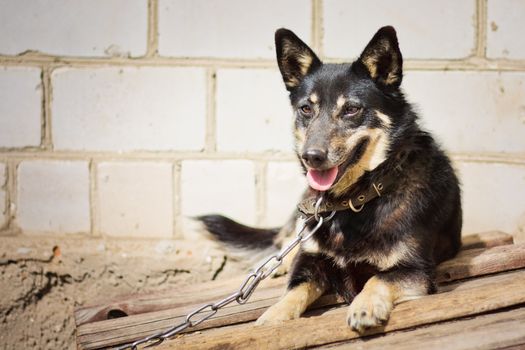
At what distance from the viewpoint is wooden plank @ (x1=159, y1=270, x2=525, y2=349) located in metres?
2.15

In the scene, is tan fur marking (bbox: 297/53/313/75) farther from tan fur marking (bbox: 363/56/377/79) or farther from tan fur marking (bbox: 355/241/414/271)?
tan fur marking (bbox: 355/241/414/271)

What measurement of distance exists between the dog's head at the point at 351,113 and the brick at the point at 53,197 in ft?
5.59

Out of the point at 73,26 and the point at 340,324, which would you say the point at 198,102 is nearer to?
the point at 73,26

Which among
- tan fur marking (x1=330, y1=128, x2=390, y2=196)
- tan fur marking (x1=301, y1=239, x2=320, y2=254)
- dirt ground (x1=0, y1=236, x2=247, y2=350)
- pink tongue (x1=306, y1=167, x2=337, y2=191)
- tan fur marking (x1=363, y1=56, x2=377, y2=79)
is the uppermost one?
tan fur marking (x1=363, y1=56, x2=377, y2=79)

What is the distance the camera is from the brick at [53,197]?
377cm

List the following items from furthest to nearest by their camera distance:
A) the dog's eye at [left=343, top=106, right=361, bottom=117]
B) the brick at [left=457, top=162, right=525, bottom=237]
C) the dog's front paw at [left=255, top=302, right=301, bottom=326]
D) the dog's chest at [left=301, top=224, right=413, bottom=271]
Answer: the brick at [left=457, top=162, right=525, bottom=237] < the dog's eye at [left=343, top=106, right=361, bottom=117] < the dog's chest at [left=301, top=224, right=413, bottom=271] < the dog's front paw at [left=255, top=302, right=301, bottom=326]

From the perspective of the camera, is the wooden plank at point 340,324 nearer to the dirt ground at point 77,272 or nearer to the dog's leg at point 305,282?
the dog's leg at point 305,282

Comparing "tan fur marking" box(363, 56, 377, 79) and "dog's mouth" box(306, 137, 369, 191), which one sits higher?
"tan fur marking" box(363, 56, 377, 79)

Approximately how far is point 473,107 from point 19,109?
2784mm

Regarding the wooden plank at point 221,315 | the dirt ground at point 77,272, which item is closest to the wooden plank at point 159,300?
the wooden plank at point 221,315

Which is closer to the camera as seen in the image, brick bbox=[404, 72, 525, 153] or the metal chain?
the metal chain

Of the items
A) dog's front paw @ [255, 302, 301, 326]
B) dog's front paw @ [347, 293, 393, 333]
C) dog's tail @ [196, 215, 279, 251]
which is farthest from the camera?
dog's tail @ [196, 215, 279, 251]

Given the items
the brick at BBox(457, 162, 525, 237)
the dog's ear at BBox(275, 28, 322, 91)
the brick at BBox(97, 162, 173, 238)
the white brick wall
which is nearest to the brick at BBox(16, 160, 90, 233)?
the white brick wall

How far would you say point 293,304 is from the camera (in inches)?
96.0
